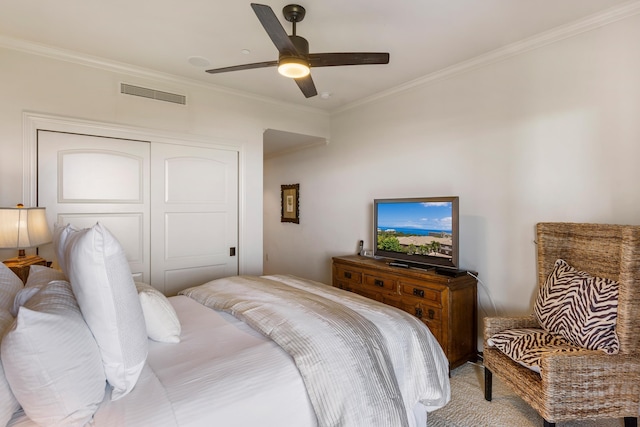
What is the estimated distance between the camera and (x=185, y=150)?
11.3 ft

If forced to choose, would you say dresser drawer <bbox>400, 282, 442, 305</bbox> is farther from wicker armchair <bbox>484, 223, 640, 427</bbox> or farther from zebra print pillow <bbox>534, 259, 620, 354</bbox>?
A: wicker armchair <bbox>484, 223, 640, 427</bbox>

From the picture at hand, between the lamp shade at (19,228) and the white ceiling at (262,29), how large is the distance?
1.38 metres

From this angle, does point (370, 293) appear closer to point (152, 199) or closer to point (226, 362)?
point (226, 362)

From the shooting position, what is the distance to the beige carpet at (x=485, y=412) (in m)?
2.01

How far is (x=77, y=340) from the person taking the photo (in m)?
1.02

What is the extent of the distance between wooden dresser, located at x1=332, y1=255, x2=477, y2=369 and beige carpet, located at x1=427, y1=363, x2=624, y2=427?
0.30 meters

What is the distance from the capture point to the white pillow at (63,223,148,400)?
3.50 feet

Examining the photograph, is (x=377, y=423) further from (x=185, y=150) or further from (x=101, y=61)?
(x=101, y=61)

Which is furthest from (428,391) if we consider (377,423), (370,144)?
(370,144)

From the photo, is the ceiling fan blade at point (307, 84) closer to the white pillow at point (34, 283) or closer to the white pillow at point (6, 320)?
the white pillow at point (34, 283)

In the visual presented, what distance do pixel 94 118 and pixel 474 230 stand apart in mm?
3626

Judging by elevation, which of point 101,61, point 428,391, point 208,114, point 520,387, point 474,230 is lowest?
point 520,387

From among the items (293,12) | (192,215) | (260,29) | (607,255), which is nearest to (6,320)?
(293,12)

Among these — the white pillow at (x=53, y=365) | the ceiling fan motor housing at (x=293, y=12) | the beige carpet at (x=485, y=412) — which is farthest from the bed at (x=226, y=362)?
the ceiling fan motor housing at (x=293, y=12)
